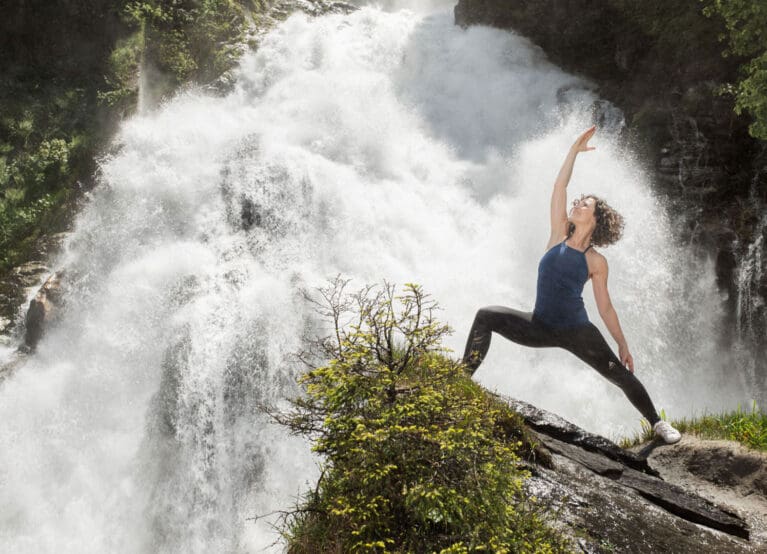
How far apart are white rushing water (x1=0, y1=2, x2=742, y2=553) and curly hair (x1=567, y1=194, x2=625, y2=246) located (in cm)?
305

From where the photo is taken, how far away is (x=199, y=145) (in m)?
11.6

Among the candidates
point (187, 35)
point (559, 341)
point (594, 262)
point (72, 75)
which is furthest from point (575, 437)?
point (187, 35)

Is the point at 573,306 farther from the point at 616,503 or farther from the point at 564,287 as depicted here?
the point at 616,503

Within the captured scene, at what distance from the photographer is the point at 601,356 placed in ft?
17.7

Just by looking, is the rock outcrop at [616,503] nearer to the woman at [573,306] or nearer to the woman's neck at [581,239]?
the woman at [573,306]

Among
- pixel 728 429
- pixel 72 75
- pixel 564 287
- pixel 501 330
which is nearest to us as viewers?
pixel 564 287

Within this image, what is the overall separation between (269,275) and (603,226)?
5.72 metres

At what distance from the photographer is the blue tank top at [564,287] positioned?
539 cm

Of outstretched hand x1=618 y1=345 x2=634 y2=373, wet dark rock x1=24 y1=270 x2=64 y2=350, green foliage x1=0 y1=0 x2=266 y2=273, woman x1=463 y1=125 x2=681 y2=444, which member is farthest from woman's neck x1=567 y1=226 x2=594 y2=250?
green foliage x1=0 y1=0 x2=266 y2=273

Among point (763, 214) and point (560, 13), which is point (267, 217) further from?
point (560, 13)

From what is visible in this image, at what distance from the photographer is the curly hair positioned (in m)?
5.50

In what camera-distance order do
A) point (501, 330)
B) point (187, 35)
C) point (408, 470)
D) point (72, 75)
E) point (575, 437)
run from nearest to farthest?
point (408, 470)
point (575, 437)
point (501, 330)
point (72, 75)
point (187, 35)

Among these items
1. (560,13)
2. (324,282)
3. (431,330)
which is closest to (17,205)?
(324,282)

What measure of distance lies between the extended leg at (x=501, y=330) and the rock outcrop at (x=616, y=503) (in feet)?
2.09
